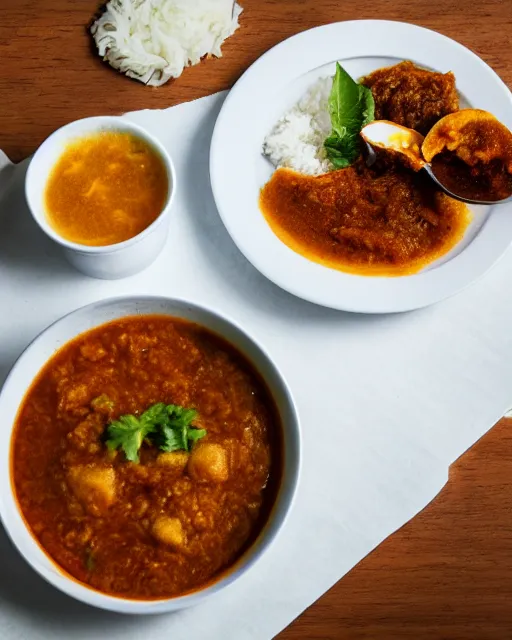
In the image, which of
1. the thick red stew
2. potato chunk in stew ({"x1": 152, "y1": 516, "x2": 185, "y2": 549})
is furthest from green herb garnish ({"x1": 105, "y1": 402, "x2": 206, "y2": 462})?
potato chunk in stew ({"x1": 152, "y1": 516, "x2": 185, "y2": 549})

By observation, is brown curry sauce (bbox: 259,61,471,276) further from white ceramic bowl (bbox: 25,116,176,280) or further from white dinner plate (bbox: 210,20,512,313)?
white ceramic bowl (bbox: 25,116,176,280)

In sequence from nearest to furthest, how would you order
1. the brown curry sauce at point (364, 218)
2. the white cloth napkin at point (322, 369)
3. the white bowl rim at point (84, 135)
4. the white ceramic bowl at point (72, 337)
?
1. the white ceramic bowl at point (72, 337)
2. the white bowl rim at point (84, 135)
3. the white cloth napkin at point (322, 369)
4. the brown curry sauce at point (364, 218)

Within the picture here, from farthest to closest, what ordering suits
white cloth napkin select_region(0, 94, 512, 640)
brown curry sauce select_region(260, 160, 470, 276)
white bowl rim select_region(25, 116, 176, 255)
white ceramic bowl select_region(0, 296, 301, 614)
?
brown curry sauce select_region(260, 160, 470, 276)
white cloth napkin select_region(0, 94, 512, 640)
white bowl rim select_region(25, 116, 176, 255)
white ceramic bowl select_region(0, 296, 301, 614)

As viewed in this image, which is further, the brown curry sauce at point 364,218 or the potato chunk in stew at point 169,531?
the brown curry sauce at point 364,218

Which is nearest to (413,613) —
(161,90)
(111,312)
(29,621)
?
(29,621)

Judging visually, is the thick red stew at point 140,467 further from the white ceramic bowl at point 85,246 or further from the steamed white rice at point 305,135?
the steamed white rice at point 305,135

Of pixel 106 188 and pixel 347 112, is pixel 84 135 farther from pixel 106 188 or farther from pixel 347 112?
pixel 347 112

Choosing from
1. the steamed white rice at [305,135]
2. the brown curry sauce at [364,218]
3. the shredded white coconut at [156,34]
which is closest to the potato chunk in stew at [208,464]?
the brown curry sauce at [364,218]
